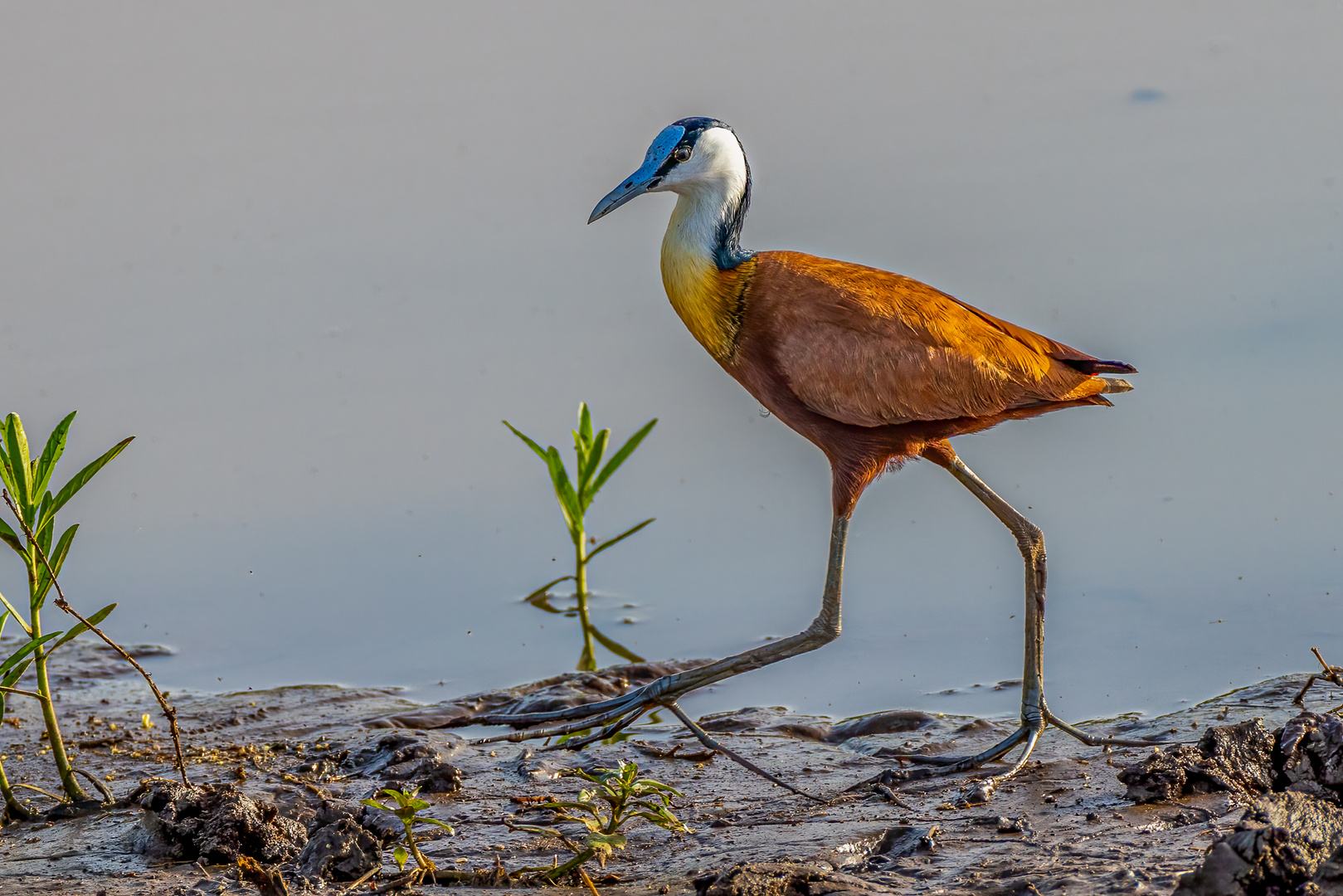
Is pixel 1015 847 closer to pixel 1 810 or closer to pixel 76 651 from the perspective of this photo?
pixel 1 810

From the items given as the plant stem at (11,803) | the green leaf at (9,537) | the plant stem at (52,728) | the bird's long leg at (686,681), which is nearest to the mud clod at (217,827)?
the plant stem at (52,728)

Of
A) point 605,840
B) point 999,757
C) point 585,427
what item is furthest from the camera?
point 585,427

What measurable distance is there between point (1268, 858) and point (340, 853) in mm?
2361

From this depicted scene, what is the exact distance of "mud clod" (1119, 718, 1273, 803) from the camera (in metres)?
4.29

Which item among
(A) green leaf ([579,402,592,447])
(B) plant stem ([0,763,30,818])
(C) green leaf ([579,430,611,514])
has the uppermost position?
(A) green leaf ([579,402,592,447])

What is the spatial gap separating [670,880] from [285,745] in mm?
2074

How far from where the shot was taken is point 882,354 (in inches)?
204

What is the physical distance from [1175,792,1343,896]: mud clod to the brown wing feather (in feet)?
7.19

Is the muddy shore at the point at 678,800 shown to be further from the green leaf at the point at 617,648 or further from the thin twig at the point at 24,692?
the thin twig at the point at 24,692

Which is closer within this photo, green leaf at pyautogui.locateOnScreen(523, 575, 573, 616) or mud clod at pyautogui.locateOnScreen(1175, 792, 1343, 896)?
mud clod at pyautogui.locateOnScreen(1175, 792, 1343, 896)

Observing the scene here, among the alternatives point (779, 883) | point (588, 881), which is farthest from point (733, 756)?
point (779, 883)

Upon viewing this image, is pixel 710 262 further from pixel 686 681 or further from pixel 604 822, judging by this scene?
pixel 604 822

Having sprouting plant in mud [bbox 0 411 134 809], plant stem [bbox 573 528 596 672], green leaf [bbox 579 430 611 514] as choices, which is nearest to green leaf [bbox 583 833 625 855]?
sprouting plant in mud [bbox 0 411 134 809]

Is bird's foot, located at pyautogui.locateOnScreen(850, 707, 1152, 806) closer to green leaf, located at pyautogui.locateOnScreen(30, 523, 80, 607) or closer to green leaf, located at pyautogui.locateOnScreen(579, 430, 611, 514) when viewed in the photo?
green leaf, located at pyautogui.locateOnScreen(579, 430, 611, 514)
